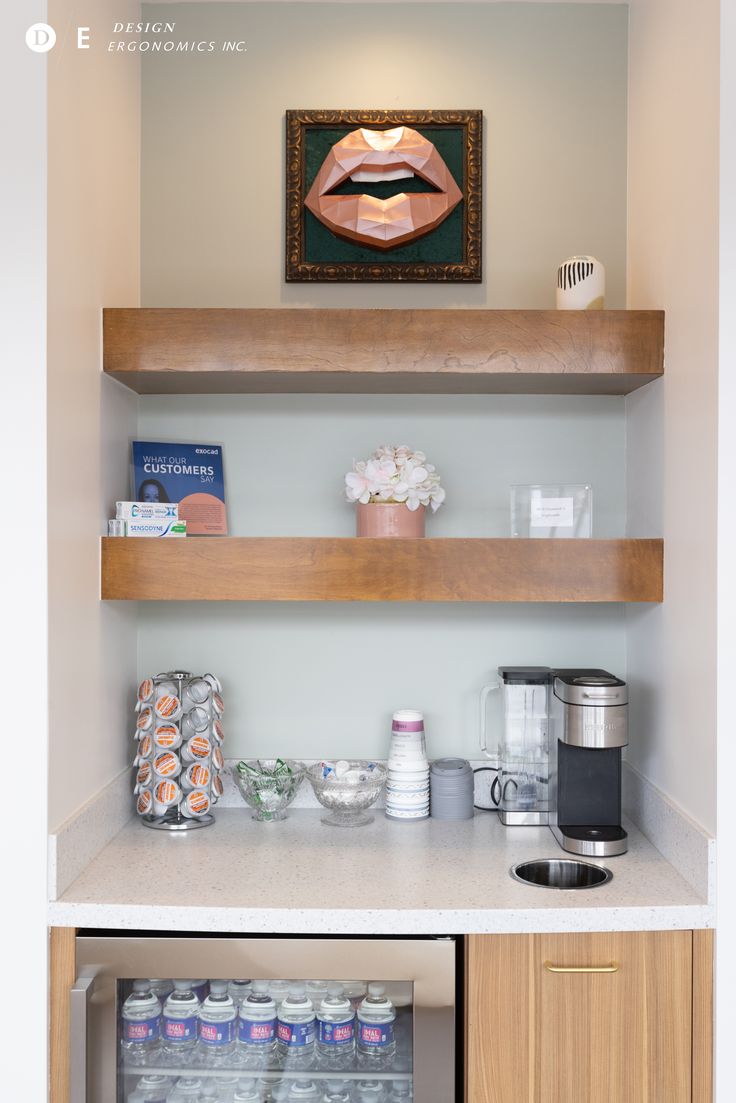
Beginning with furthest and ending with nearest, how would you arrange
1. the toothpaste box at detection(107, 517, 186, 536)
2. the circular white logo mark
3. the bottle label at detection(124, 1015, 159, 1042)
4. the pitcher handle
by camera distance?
1. the pitcher handle
2. the toothpaste box at detection(107, 517, 186, 536)
3. the bottle label at detection(124, 1015, 159, 1042)
4. the circular white logo mark

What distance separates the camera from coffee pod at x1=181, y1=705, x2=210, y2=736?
6.71 feet

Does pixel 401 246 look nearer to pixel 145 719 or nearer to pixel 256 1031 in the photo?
pixel 145 719

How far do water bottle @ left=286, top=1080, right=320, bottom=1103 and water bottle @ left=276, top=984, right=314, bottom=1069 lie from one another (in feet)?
0.10

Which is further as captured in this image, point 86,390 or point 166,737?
point 166,737

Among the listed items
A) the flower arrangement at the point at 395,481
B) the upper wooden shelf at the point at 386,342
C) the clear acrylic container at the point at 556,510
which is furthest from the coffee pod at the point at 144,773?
the clear acrylic container at the point at 556,510

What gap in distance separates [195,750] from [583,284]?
4.22 feet

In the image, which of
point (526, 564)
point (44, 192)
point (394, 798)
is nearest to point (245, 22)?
point (44, 192)

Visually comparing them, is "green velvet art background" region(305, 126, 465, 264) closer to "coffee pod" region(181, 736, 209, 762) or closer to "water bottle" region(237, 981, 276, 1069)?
"coffee pod" region(181, 736, 209, 762)

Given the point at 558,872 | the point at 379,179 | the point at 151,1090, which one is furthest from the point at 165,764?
the point at 379,179

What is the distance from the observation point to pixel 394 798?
6.93 ft

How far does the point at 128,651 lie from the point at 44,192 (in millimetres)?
998

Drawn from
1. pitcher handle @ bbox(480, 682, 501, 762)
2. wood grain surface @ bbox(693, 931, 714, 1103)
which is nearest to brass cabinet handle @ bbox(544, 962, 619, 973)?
wood grain surface @ bbox(693, 931, 714, 1103)

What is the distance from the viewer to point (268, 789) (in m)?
2.06

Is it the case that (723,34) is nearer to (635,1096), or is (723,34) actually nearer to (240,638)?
(240,638)
